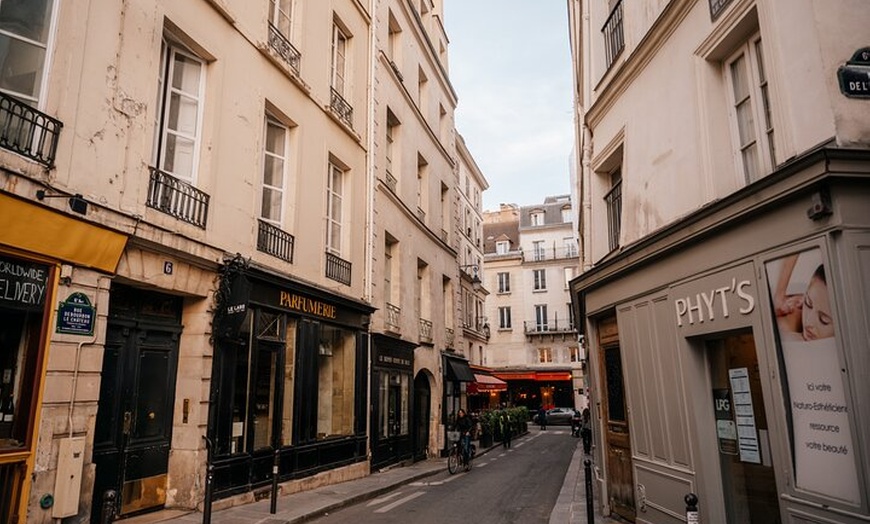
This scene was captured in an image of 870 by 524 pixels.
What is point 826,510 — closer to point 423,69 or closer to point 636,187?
point 636,187

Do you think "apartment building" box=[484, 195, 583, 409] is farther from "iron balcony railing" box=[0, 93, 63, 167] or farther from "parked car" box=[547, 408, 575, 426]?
"iron balcony railing" box=[0, 93, 63, 167]

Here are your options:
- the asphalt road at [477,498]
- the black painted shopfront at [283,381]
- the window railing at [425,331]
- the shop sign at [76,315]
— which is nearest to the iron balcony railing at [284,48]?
the black painted shopfront at [283,381]

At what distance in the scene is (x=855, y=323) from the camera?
170 inches

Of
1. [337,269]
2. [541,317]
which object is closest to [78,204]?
[337,269]

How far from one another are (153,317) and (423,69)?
49.2 feet

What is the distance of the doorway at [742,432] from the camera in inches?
227

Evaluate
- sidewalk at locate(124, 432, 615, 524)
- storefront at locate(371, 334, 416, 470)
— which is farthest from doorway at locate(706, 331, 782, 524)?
storefront at locate(371, 334, 416, 470)

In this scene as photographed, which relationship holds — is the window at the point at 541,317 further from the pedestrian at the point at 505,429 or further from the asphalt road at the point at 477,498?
the asphalt road at the point at 477,498

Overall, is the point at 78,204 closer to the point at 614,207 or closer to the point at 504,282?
the point at 614,207

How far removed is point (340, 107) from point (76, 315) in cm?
865

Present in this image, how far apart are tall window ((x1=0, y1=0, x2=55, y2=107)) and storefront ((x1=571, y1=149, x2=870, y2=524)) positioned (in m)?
7.27

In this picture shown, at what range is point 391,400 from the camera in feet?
51.1

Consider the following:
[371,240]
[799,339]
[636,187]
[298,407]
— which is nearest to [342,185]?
[371,240]

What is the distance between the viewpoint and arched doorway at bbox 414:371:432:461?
17.8 m
